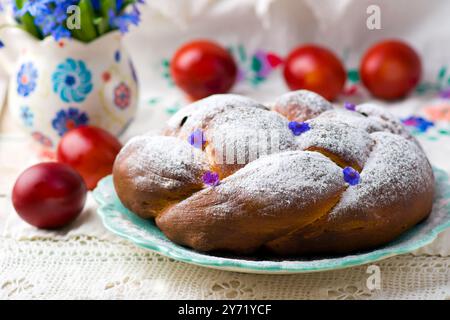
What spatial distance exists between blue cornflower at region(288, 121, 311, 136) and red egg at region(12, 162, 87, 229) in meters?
0.44

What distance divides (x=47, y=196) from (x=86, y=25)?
0.48m

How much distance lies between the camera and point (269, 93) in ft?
7.30

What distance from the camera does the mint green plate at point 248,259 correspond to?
3.52 feet

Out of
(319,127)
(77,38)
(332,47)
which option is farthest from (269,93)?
(319,127)

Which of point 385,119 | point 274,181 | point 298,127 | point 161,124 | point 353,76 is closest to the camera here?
point 274,181

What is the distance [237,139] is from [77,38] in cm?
68

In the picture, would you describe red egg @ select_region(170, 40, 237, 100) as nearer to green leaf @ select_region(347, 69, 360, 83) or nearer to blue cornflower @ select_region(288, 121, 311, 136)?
green leaf @ select_region(347, 69, 360, 83)

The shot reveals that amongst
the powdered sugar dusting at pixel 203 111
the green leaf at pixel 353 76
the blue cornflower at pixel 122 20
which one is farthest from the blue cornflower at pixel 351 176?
the green leaf at pixel 353 76

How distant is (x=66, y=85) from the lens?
171 cm

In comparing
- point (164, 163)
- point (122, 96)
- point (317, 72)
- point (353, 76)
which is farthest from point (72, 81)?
point (353, 76)

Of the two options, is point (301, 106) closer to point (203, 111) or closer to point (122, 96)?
point (203, 111)

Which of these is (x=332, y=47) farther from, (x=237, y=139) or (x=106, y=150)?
(x=237, y=139)

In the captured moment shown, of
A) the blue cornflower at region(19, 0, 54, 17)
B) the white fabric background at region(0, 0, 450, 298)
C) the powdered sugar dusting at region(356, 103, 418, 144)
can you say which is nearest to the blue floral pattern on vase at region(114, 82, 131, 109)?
the white fabric background at region(0, 0, 450, 298)

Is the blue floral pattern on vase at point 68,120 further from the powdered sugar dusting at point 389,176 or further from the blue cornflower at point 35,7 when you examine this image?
the powdered sugar dusting at point 389,176
